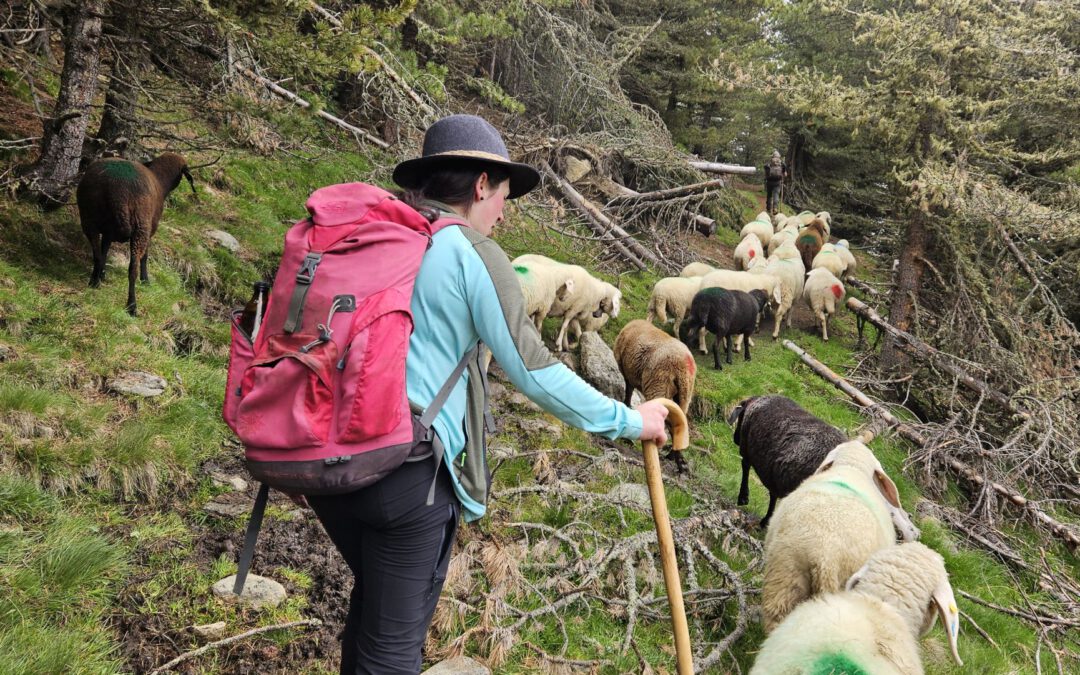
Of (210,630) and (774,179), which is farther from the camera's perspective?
(774,179)

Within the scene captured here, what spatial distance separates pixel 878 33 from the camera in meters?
10.9

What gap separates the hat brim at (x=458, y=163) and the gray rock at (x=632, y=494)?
134 inches

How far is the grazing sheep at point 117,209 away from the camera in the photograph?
5.02 metres

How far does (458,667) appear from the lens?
3.20 m

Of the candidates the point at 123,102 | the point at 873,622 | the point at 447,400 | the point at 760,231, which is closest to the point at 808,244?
the point at 760,231

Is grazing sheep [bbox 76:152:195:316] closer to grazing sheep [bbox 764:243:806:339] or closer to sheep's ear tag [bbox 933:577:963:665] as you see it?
sheep's ear tag [bbox 933:577:963:665]

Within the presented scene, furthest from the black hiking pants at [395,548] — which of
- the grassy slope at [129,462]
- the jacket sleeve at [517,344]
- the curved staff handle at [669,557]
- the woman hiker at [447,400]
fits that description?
the grassy slope at [129,462]

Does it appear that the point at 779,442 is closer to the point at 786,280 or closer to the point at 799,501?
the point at 799,501

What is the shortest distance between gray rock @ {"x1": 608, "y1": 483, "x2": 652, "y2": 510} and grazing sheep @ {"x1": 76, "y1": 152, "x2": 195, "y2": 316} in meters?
4.45

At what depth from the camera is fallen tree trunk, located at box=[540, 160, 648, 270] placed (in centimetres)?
1255

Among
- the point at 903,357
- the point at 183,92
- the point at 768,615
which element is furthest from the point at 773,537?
the point at 903,357

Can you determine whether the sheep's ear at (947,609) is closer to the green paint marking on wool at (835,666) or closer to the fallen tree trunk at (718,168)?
the green paint marking on wool at (835,666)

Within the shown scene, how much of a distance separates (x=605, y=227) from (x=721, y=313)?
3.65m

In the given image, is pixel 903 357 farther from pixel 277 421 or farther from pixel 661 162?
pixel 277 421
